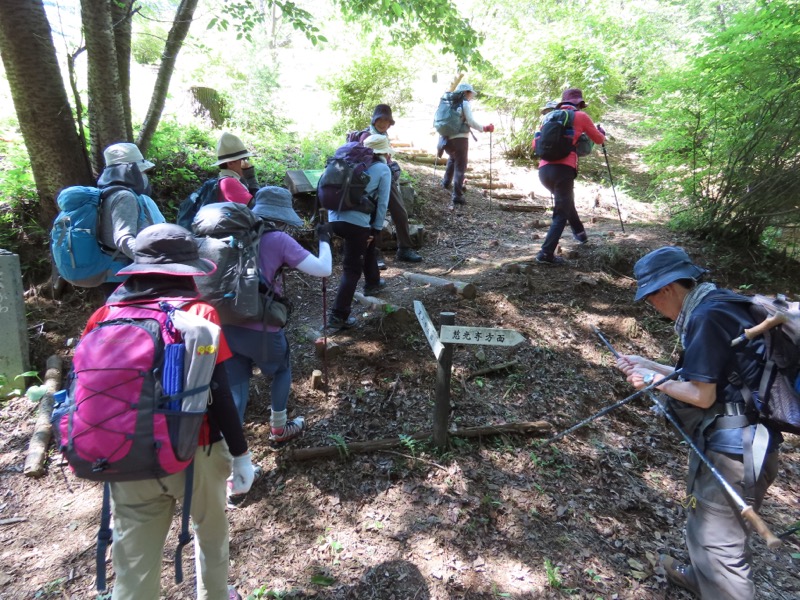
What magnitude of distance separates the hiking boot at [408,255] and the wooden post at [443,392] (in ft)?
11.8

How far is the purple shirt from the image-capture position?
2.96 m

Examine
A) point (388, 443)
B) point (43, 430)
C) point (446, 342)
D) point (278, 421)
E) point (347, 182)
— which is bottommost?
point (43, 430)

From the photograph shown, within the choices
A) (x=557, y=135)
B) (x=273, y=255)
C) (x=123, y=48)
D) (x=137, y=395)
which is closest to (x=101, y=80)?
(x=123, y=48)

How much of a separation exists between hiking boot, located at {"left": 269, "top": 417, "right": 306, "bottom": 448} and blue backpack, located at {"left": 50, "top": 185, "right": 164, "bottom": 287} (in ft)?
6.07

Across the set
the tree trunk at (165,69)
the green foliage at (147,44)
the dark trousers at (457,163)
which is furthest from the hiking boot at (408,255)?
the green foliage at (147,44)

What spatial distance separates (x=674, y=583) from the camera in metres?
2.87

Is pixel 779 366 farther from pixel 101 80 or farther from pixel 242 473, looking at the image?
pixel 101 80

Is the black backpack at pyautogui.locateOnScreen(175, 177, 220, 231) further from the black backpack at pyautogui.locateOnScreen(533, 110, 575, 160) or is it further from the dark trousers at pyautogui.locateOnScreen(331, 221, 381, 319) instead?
the black backpack at pyautogui.locateOnScreen(533, 110, 575, 160)

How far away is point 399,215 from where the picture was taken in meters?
6.60

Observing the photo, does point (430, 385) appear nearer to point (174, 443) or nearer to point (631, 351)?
point (631, 351)

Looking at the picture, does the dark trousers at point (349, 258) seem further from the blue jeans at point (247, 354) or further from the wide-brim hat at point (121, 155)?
the wide-brim hat at point (121, 155)

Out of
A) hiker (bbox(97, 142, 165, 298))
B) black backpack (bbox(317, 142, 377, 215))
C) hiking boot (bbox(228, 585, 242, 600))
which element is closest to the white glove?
hiking boot (bbox(228, 585, 242, 600))

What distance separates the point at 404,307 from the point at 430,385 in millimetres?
1060

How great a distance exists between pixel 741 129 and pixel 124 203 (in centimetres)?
804
